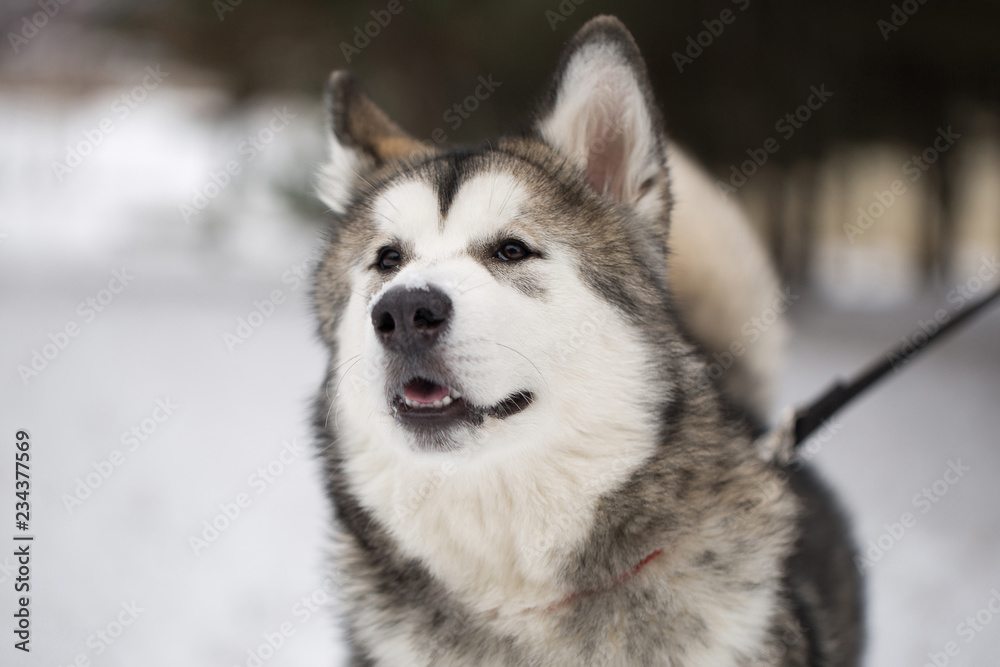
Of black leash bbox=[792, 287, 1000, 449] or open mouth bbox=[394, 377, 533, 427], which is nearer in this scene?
open mouth bbox=[394, 377, 533, 427]

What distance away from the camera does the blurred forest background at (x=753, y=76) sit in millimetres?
7855

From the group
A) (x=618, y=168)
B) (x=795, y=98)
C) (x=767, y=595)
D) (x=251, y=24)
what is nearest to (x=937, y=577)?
(x=767, y=595)

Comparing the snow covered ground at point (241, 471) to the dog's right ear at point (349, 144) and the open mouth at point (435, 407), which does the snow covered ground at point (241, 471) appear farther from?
the open mouth at point (435, 407)

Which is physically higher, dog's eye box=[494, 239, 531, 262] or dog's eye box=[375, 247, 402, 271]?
dog's eye box=[375, 247, 402, 271]

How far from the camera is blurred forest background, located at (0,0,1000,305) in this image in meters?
7.86

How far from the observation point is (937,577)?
10.1 feet

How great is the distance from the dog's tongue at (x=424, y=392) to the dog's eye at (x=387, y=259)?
39 cm
